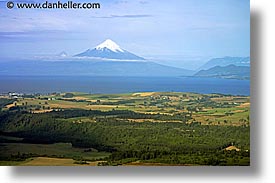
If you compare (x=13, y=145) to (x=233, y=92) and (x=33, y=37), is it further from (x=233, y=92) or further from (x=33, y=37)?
(x=233, y=92)

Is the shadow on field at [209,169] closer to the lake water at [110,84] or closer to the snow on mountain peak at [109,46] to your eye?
the lake water at [110,84]

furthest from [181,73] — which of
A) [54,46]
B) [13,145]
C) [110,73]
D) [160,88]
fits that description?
[13,145]

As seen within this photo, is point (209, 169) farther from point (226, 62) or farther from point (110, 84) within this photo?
point (110, 84)

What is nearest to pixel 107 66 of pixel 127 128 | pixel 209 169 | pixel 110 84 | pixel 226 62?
pixel 110 84

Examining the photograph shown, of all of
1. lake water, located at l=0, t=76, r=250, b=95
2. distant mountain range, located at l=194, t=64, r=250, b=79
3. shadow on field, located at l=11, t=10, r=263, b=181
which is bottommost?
Result: shadow on field, located at l=11, t=10, r=263, b=181

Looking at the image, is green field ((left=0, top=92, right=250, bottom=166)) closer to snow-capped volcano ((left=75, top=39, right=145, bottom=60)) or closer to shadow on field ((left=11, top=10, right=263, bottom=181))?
shadow on field ((left=11, top=10, right=263, bottom=181))

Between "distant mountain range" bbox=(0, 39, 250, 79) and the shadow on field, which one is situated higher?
"distant mountain range" bbox=(0, 39, 250, 79)

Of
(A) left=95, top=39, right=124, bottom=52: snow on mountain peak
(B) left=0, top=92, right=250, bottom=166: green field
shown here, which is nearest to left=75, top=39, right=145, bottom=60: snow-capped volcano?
(A) left=95, top=39, right=124, bottom=52: snow on mountain peak
